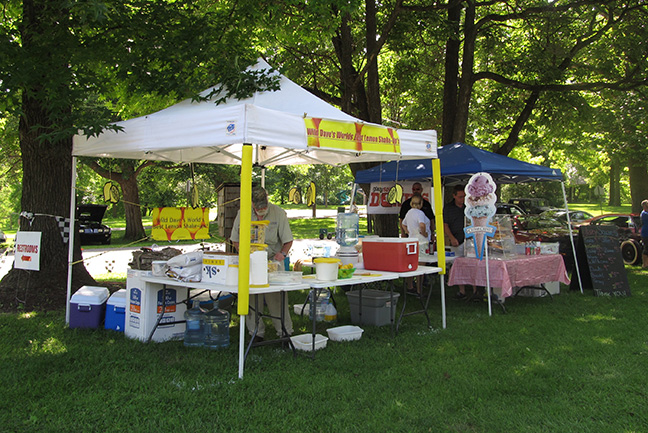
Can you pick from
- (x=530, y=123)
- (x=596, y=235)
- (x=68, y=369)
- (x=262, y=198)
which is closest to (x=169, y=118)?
(x=262, y=198)

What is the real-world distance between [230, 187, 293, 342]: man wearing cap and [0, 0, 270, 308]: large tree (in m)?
1.60

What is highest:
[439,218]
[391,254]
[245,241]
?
[439,218]

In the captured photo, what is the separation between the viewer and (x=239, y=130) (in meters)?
4.11

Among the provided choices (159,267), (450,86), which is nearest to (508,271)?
(159,267)

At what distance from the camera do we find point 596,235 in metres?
8.48

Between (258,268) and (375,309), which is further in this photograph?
(375,309)

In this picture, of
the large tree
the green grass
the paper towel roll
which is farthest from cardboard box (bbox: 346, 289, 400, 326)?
the large tree

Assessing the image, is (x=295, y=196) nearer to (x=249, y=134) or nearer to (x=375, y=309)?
(x=375, y=309)

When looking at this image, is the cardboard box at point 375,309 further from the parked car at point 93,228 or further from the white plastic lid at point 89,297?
the parked car at point 93,228

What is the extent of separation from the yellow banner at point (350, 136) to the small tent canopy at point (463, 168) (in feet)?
6.28

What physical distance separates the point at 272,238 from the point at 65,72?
10.3ft

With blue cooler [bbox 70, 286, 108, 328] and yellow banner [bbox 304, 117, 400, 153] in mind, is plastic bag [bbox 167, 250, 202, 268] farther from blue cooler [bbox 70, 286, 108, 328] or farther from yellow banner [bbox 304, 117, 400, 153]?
yellow banner [bbox 304, 117, 400, 153]

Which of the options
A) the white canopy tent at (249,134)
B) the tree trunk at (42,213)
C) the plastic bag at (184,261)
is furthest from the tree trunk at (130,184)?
the plastic bag at (184,261)

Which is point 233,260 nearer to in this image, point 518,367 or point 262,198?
point 262,198
